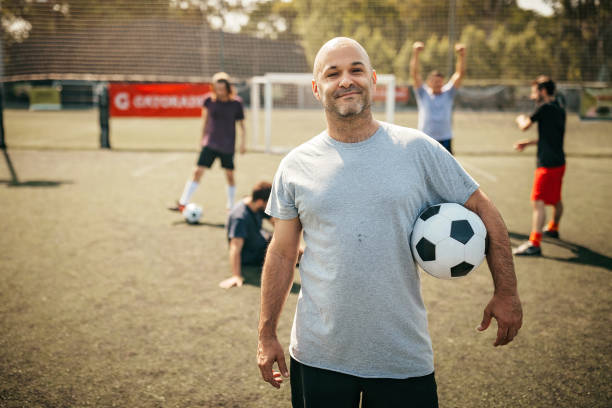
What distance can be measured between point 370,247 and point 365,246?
0.06 feet

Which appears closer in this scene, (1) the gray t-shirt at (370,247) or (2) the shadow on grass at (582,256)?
(1) the gray t-shirt at (370,247)

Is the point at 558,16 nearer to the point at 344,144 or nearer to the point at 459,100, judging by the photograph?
the point at 459,100

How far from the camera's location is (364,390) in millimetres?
1873

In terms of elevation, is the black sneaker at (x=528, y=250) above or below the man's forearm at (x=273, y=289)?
below

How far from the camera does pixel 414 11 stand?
24609 mm

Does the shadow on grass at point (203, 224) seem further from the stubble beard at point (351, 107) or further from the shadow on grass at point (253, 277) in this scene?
the stubble beard at point (351, 107)

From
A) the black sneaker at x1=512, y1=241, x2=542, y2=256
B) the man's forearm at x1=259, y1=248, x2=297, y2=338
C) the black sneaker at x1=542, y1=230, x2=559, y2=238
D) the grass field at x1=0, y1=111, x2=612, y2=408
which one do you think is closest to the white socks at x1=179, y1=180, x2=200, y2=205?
the grass field at x1=0, y1=111, x2=612, y2=408

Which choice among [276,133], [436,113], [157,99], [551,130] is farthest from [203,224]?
[276,133]

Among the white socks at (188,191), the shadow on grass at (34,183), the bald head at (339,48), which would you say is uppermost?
the bald head at (339,48)

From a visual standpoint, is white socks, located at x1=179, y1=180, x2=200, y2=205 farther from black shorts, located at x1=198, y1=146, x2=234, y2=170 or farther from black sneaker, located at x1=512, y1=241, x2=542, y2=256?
black sneaker, located at x1=512, y1=241, x2=542, y2=256

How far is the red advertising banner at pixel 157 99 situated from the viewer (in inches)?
600

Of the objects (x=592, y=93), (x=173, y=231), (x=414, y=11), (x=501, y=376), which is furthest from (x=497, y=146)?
(x=501, y=376)

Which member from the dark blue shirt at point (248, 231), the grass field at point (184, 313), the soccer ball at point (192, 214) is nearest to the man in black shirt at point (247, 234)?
the dark blue shirt at point (248, 231)

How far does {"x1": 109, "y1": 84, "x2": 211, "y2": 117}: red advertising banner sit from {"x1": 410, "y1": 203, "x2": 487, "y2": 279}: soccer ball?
14.0 metres
